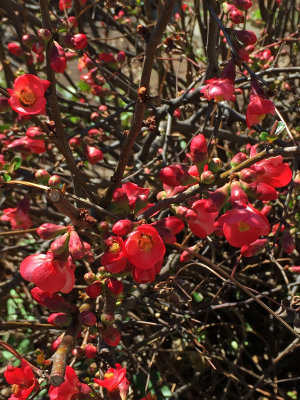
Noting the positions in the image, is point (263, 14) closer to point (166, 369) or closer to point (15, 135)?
point (15, 135)

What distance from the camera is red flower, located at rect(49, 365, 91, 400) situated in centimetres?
84

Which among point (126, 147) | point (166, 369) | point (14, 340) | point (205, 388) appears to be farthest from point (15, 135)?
point (205, 388)

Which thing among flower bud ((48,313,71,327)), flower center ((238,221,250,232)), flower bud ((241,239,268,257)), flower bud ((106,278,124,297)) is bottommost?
flower bud ((48,313,71,327))

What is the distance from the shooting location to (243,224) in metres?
0.86

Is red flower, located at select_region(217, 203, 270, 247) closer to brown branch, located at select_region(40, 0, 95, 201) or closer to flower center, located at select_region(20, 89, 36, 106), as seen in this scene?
brown branch, located at select_region(40, 0, 95, 201)

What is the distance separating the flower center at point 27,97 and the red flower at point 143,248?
0.36 metres

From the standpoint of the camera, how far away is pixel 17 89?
3.11ft

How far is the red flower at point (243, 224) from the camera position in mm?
804

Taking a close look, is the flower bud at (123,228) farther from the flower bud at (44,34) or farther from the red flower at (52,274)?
the flower bud at (44,34)

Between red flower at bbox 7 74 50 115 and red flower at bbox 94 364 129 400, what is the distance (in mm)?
549

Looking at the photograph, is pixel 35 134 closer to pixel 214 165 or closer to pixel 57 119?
pixel 57 119

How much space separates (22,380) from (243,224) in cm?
54

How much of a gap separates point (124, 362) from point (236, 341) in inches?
17.6

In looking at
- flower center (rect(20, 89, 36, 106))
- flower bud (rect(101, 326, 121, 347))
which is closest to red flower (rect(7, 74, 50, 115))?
flower center (rect(20, 89, 36, 106))
